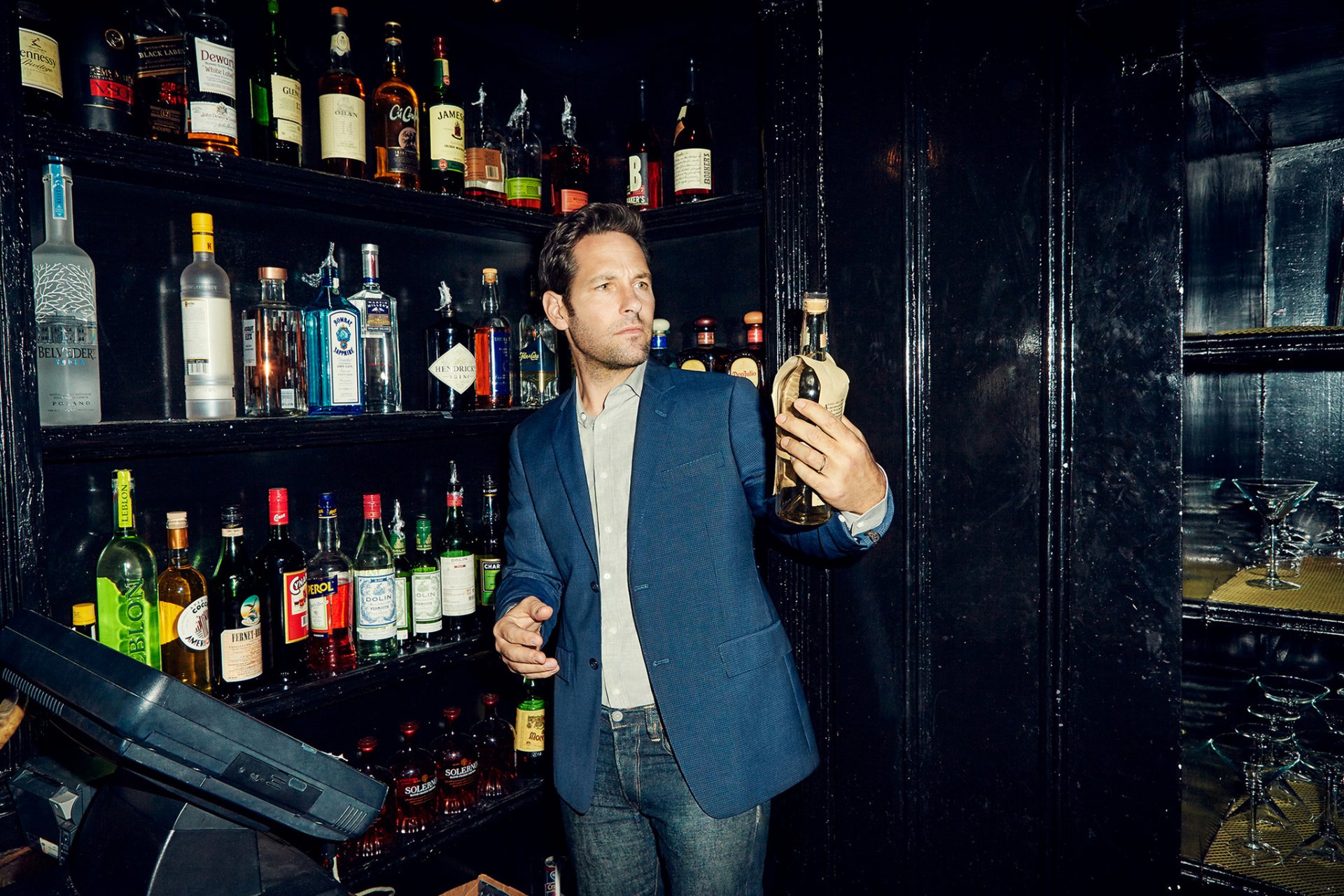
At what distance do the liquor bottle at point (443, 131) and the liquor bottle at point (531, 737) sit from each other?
1.25 metres

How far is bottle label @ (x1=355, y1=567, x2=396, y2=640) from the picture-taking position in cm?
166

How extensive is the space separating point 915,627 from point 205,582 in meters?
1.44

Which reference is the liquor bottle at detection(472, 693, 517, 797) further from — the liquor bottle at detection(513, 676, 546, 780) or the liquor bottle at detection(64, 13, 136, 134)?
the liquor bottle at detection(64, 13, 136, 134)

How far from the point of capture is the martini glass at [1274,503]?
4.27 ft

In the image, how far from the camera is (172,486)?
1573mm

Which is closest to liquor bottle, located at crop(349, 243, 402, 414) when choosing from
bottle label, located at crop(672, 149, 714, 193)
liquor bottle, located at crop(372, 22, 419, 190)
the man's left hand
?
liquor bottle, located at crop(372, 22, 419, 190)

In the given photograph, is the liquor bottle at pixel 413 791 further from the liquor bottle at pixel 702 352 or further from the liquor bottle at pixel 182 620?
the liquor bottle at pixel 702 352

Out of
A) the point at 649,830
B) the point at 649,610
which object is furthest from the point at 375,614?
the point at 649,830

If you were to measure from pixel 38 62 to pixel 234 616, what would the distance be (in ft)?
3.25

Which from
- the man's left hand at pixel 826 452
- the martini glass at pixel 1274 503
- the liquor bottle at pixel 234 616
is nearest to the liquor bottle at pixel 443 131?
the liquor bottle at pixel 234 616

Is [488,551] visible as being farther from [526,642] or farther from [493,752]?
[526,642]

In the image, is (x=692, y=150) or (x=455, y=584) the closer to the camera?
(x=455, y=584)

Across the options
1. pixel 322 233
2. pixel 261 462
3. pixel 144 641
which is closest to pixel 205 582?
pixel 144 641

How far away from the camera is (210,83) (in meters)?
1.40
